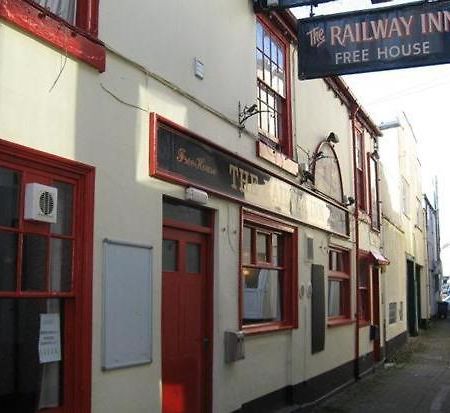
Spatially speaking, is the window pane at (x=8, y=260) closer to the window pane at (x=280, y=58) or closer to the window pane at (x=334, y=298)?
the window pane at (x=280, y=58)

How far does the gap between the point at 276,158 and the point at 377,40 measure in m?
2.33

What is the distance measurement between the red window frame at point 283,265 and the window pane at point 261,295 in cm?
7

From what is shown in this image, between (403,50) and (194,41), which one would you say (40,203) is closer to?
(194,41)

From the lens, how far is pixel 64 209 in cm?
512

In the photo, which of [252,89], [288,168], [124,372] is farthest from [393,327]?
[124,372]

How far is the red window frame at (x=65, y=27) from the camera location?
455 centimetres

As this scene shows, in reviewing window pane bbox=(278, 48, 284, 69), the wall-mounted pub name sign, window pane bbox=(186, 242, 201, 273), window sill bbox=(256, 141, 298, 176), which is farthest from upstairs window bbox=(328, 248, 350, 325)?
window pane bbox=(186, 242, 201, 273)

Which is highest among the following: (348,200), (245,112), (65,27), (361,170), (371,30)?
(371,30)

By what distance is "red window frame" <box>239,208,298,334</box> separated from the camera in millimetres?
8461

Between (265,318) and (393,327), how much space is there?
404 inches

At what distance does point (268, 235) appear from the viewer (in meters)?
9.14

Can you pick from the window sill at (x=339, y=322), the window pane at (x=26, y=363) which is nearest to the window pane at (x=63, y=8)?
the window pane at (x=26, y=363)

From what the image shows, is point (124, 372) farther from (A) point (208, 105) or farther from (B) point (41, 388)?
(A) point (208, 105)

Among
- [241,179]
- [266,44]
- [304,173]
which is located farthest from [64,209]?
[304,173]
